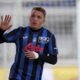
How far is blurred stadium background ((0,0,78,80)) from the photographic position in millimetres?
10430

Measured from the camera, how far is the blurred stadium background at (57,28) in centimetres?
1043

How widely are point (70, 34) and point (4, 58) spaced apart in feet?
5.12

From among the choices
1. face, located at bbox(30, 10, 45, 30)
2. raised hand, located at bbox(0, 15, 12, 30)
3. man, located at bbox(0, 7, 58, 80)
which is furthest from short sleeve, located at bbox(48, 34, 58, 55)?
raised hand, located at bbox(0, 15, 12, 30)

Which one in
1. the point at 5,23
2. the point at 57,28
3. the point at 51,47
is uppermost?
the point at 5,23

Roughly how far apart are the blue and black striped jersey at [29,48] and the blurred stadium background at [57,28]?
353cm

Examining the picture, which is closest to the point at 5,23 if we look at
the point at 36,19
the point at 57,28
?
the point at 36,19

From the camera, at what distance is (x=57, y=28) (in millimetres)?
11086

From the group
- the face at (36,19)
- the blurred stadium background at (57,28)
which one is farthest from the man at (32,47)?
the blurred stadium background at (57,28)

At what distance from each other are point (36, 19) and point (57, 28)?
14.6 feet

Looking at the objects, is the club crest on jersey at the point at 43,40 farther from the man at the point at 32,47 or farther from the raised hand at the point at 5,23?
the raised hand at the point at 5,23

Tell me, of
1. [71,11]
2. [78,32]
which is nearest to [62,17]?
[71,11]

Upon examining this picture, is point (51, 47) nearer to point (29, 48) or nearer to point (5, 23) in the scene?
point (29, 48)

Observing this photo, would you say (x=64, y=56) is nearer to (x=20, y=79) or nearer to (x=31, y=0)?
(x=31, y=0)

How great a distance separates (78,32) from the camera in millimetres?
9969
